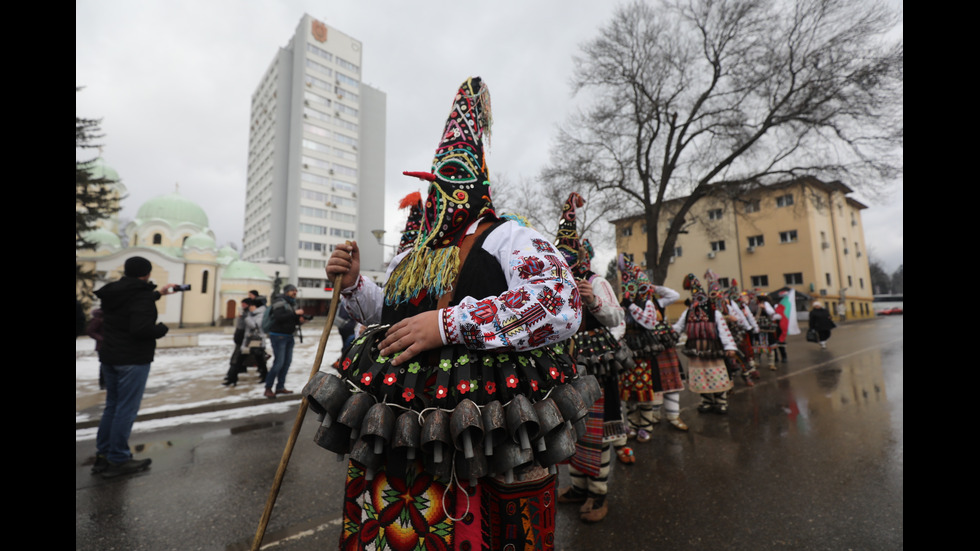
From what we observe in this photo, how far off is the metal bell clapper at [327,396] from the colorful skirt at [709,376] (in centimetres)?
597

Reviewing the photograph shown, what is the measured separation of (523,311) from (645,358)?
3940mm

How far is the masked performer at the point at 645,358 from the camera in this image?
4.80 meters

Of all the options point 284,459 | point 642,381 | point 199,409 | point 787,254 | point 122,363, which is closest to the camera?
point 284,459

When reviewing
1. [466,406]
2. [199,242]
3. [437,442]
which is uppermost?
[199,242]

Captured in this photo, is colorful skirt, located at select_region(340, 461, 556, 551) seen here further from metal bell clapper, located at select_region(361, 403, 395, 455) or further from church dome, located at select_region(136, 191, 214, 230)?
church dome, located at select_region(136, 191, 214, 230)

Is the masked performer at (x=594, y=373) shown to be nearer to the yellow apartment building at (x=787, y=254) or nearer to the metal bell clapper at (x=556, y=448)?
the metal bell clapper at (x=556, y=448)

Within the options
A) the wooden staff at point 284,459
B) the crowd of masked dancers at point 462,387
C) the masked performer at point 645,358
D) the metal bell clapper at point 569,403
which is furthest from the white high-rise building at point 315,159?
the metal bell clapper at point 569,403

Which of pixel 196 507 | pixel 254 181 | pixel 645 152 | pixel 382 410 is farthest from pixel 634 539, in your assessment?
pixel 254 181

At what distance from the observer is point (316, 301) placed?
53688 mm

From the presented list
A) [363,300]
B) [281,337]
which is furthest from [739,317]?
[281,337]

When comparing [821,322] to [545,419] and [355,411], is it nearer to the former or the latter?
[545,419]

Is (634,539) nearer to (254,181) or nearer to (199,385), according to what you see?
(199,385)

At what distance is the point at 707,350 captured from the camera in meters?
6.07
